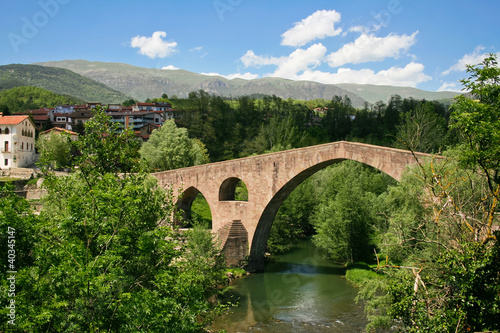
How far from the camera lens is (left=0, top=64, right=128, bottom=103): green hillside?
149 meters

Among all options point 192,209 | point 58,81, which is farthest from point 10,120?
point 58,81

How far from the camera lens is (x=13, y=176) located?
41344 millimetres

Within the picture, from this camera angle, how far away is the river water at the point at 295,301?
56.4 feet

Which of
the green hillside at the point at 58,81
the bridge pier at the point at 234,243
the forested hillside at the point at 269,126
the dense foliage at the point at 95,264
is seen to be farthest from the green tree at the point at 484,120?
the green hillside at the point at 58,81

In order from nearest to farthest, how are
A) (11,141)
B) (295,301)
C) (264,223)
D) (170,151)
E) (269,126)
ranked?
(295,301)
(264,223)
(170,151)
(11,141)
(269,126)

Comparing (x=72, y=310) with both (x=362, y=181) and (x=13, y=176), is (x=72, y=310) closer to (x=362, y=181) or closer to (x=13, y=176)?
(x=362, y=181)

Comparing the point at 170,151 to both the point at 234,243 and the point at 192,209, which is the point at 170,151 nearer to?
the point at 192,209

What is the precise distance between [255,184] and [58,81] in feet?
523

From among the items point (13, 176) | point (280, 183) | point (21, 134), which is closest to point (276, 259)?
point (280, 183)

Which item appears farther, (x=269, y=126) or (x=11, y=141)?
(x=269, y=126)

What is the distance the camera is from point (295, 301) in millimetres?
20250

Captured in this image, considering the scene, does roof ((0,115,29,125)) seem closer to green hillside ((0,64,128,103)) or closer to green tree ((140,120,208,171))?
green tree ((140,120,208,171))

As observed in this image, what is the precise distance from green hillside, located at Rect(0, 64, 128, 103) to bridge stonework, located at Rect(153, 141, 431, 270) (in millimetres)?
133896

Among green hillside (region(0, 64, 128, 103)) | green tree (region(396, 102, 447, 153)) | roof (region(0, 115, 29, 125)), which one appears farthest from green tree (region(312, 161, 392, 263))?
green hillside (region(0, 64, 128, 103))
